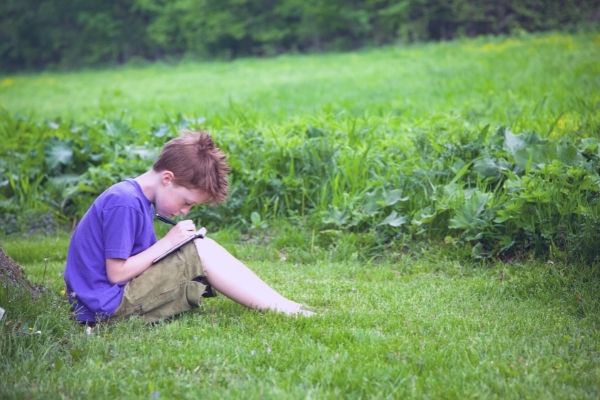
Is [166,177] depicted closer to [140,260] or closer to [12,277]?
[140,260]

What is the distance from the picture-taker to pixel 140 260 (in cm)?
368

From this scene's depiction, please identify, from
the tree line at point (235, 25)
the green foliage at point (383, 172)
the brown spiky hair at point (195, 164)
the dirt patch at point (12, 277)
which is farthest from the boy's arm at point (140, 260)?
the tree line at point (235, 25)

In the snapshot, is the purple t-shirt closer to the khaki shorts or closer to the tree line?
the khaki shorts

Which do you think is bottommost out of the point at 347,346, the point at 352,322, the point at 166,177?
Answer: the point at 352,322

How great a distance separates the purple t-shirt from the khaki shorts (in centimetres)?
7

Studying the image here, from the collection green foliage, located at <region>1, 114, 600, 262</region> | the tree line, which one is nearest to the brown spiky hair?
green foliage, located at <region>1, 114, 600, 262</region>

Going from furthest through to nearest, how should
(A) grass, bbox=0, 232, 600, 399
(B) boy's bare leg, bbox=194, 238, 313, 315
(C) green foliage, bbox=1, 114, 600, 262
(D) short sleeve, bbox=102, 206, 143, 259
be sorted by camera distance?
(C) green foliage, bbox=1, 114, 600, 262 → (B) boy's bare leg, bbox=194, 238, 313, 315 → (D) short sleeve, bbox=102, 206, 143, 259 → (A) grass, bbox=0, 232, 600, 399

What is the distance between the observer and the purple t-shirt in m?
3.58

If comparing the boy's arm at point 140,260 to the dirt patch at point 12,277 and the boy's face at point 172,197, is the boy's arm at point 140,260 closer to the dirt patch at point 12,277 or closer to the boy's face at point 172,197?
the boy's face at point 172,197

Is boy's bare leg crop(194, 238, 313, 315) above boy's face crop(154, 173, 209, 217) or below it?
below

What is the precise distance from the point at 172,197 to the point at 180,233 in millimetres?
200

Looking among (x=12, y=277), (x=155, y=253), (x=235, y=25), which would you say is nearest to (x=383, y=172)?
(x=155, y=253)

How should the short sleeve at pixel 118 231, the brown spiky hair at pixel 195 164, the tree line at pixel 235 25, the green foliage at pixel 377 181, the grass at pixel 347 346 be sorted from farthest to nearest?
1. the tree line at pixel 235 25
2. the green foliage at pixel 377 181
3. the brown spiky hair at pixel 195 164
4. the short sleeve at pixel 118 231
5. the grass at pixel 347 346

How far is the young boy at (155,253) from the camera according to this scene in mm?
3629
